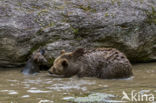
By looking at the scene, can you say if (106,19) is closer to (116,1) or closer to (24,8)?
(116,1)

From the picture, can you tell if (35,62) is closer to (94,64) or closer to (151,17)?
(94,64)

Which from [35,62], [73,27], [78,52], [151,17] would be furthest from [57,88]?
[151,17]

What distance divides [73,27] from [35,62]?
1.59 meters

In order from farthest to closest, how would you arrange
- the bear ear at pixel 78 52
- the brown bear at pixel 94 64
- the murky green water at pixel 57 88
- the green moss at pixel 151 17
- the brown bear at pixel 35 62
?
the green moss at pixel 151 17 → the brown bear at pixel 35 62 → the bear ear at pixel 78 52 → the brown bear at pixel 94 64 → the murky green water at pixel 57 88

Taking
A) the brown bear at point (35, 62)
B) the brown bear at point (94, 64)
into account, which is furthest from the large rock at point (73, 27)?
the brown bear at point (94, 64)

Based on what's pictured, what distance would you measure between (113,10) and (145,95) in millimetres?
4905

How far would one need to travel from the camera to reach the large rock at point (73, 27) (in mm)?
9094

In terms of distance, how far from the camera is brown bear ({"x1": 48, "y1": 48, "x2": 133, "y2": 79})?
8117 millimetres

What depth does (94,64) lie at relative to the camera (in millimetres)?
8445

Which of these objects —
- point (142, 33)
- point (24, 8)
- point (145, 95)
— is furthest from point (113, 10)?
point (145, 95)

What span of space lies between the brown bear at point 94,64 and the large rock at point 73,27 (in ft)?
2.79

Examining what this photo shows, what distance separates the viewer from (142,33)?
1006cm

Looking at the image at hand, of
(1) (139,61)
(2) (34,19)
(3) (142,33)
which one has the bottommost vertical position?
(1) (139,61)

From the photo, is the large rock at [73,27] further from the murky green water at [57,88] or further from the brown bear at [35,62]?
the murky green water at [57,88]
